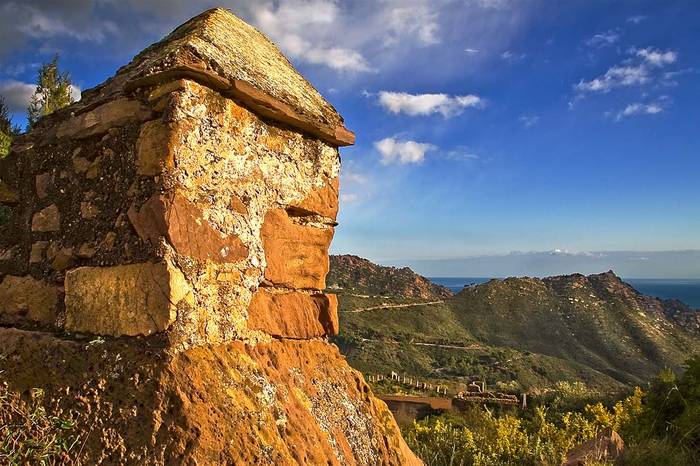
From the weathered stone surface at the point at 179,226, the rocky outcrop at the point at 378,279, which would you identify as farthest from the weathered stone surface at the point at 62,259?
the rocky outcrop at the point at 378,279

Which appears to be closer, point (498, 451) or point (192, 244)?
point (192, 244)

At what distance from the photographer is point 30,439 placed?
198 cm

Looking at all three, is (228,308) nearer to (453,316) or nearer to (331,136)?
(331,136)

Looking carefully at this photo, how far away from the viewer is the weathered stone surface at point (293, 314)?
2.53 m

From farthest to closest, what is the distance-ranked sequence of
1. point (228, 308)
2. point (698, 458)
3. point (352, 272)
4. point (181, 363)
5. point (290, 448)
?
point (352, 272)
point (698, 458)
point (228, 308)
point (290, 448)
point (181, 363)

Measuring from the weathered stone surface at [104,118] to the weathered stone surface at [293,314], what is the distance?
979 mm

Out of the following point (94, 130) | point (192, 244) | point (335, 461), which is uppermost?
point (94, 130)

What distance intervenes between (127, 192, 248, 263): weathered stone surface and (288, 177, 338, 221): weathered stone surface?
0.60 meters

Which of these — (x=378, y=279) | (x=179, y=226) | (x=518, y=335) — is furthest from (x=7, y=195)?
(x=378, y=279)

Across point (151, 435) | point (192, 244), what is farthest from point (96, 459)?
point (192, 244)

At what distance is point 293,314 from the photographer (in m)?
2.76

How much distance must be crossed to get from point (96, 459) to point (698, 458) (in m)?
5.73

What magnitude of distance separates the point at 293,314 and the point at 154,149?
42.4 inches

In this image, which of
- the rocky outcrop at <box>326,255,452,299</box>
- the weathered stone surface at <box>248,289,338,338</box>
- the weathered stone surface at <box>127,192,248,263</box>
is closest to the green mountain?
the rocky outcrop at <box>326,255,452,299</box>
